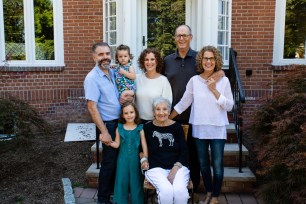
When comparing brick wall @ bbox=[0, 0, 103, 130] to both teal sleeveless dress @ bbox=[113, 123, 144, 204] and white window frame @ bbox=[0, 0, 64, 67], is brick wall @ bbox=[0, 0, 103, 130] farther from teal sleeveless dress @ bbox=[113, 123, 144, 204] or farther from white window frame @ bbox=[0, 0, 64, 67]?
teal sleeveless dress @ bbox=[113, 123, 144, 204]

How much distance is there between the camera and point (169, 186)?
9.93ft

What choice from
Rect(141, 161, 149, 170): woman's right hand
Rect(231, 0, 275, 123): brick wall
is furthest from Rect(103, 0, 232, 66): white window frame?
Rect(141, 161, 149, 170): woman's right hand

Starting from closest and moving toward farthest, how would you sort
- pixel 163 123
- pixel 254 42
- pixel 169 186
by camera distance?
1. pixel 169 186
2. pixel 163 123
3. pixel 254 42

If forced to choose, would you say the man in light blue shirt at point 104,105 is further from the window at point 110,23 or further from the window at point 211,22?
the window at point 110,23

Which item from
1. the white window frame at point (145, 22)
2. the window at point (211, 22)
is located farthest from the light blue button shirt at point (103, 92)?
the window at point (211, 22)

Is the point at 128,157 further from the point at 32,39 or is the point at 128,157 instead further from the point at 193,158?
the point at 32,39

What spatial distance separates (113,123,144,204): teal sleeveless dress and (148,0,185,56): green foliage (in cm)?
360

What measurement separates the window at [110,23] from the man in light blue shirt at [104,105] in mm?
2936

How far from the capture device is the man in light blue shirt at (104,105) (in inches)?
124

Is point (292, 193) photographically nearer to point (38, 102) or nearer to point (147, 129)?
point (147, 129)

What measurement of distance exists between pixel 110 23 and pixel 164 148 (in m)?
3.65

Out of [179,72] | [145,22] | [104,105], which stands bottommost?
[104,105]

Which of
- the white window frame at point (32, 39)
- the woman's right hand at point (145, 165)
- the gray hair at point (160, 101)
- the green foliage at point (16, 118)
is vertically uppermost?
the white window frame at point (32, 39)

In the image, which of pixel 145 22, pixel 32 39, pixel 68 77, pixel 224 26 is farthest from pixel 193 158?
pixel 32 39
